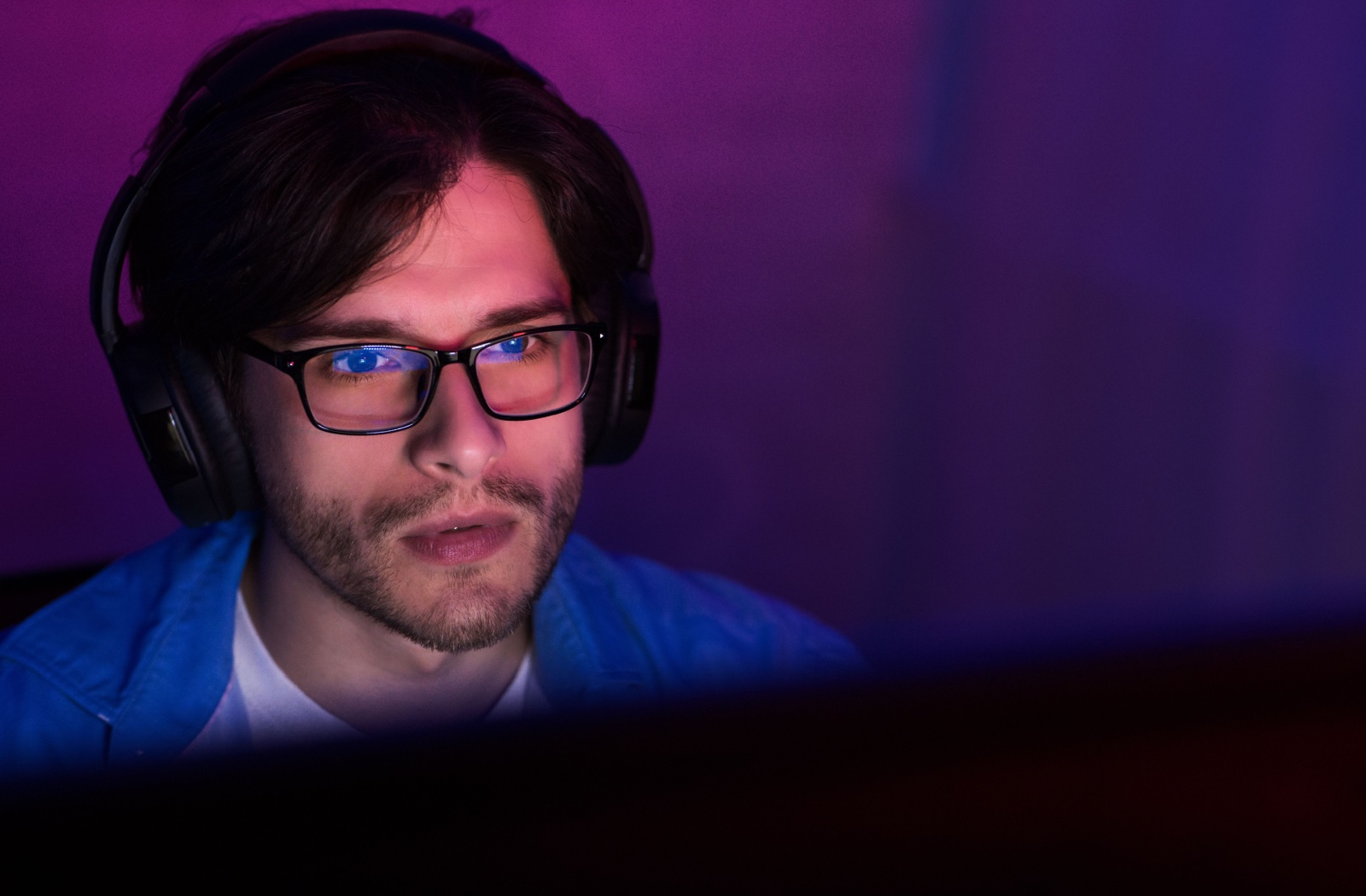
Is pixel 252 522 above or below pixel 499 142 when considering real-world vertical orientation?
below

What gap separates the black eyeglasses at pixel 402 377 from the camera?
39.9 inches

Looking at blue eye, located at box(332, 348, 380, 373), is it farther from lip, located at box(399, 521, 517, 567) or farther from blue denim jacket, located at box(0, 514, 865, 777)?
blue denim jacket, located at box(0, 514, 865, 777)

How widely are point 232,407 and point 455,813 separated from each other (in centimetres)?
97

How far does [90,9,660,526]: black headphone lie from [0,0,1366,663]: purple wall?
62 cm

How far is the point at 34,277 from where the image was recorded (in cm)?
149

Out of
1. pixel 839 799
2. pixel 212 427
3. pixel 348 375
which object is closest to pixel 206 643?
pixel 212 427

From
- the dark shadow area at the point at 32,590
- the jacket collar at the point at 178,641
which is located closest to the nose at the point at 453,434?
the jacket collar at the point at 178,641

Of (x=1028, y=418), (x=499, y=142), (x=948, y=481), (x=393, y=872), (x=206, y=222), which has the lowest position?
(x=948, y=481)

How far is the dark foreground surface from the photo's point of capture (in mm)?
252

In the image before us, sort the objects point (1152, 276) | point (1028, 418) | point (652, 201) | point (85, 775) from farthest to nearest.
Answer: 1. point (1028, 418)
2. point (1152, 276)
3. point (652, 201)
4. point (85, 775)

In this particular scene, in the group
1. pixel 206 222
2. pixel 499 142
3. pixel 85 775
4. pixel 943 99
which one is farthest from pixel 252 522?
pixel 943 99

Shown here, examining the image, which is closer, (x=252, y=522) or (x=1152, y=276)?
(x=252, y=522)

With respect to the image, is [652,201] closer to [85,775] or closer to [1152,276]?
[1152,276]

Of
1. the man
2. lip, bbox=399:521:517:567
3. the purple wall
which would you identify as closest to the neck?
the man
